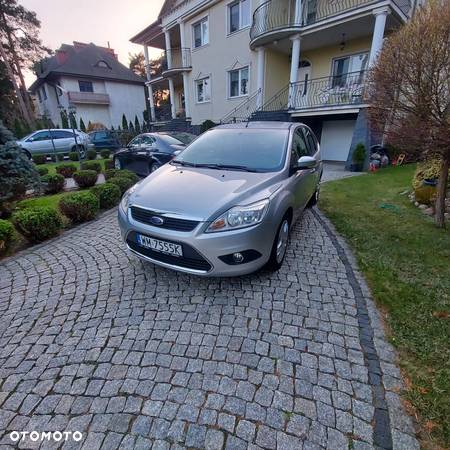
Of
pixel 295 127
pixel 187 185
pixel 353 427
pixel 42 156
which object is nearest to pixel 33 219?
pixel 187 185

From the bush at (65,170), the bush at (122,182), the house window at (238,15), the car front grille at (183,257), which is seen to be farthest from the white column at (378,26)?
the bush at (65,170)

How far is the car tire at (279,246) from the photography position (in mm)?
3007

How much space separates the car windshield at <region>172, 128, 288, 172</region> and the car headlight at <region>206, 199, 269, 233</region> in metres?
0.79

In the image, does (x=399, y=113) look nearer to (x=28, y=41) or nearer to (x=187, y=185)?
(x=187, y=185)

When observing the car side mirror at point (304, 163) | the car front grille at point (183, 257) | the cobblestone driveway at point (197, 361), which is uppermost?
the car side mirror at point (304, 163)

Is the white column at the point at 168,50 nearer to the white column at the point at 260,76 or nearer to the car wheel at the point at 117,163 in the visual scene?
the white column at the point at 260,76

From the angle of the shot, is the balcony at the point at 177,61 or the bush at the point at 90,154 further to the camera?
the balcony at the point at 177,61

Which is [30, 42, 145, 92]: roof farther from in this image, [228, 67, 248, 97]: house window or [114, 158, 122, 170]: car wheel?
[114, 158, 122, 170]: car wheel

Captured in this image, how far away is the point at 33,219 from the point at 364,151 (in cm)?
1031

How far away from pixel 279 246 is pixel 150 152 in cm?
614

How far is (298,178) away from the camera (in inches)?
143

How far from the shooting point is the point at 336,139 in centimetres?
1298

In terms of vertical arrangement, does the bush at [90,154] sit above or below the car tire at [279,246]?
below

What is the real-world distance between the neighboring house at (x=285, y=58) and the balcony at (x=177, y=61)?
76 mm
